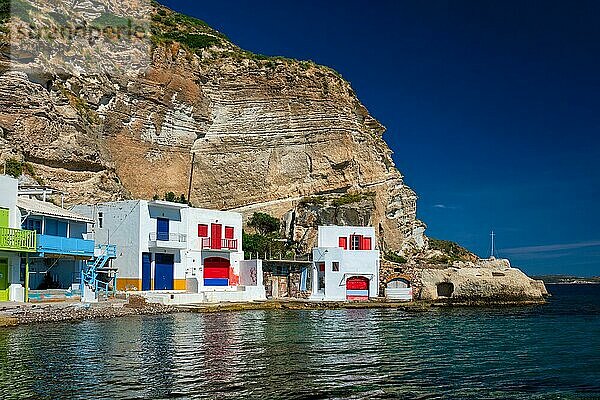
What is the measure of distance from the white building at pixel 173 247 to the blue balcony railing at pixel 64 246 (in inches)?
182

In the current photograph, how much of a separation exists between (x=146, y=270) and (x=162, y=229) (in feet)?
8.94

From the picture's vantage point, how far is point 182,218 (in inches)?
1615

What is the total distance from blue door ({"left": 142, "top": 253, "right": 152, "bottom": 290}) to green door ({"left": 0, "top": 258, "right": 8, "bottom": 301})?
10.6 metres

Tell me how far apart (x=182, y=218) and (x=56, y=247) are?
1136 cm

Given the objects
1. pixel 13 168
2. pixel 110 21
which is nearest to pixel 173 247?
pixel 13 168

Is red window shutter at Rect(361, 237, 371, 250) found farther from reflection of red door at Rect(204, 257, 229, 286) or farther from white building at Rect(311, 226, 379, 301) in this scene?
reflection of red door at Rect(204, 257, 229, 286)

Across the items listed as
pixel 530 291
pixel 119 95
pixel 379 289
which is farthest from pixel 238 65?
pixel 530 291

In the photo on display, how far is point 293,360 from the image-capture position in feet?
56.6

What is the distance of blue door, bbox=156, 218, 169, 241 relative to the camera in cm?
3916

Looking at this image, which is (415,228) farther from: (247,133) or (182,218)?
(182,218)

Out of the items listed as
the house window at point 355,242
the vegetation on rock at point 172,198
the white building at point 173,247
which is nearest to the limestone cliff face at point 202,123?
the vegetation on rock at point 172,198

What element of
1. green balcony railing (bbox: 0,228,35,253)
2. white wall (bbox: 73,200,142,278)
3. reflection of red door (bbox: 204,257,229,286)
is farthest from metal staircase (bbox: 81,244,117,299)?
reflection of red door (bbox: 204,257,229,286)

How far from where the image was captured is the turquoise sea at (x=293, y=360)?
1332 centimetres

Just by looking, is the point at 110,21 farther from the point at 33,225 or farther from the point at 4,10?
the point at 33,225
